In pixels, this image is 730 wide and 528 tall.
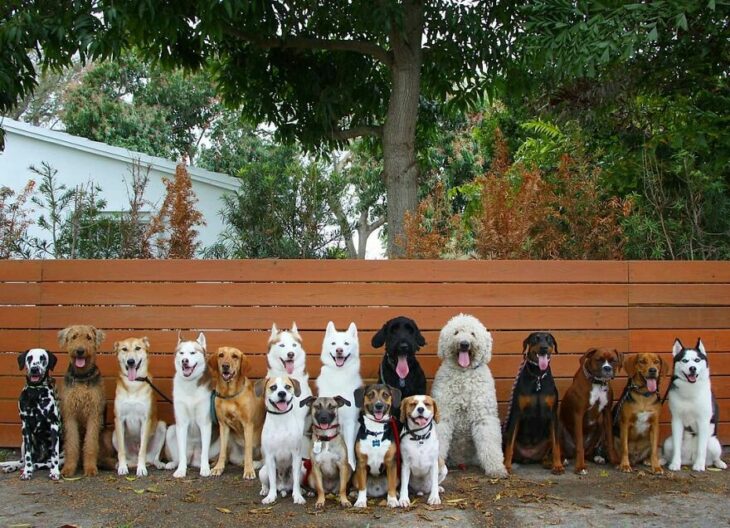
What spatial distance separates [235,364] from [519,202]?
3.01 meters

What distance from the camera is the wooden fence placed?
5.79m

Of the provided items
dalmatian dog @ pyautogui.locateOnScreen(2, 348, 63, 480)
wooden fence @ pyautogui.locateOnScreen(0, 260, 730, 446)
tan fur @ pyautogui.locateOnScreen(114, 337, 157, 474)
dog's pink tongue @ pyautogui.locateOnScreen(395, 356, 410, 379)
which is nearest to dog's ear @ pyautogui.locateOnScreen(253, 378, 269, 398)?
wooden fence @ pyautogui.locateOnScreen(0, 260, 730, 446)

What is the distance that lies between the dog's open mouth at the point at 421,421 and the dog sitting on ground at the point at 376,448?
6.7 inches

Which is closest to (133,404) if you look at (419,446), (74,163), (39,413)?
(39,413)

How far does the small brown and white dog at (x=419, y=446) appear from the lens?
441 centimetres

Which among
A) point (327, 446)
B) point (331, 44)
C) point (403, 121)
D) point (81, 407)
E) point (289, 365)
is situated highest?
point (331, 44)

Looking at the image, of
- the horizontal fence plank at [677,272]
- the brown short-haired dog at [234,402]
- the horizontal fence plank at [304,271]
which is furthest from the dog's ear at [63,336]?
the horizontal fence plank at [677,272]

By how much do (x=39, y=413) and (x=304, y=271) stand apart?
2.17m

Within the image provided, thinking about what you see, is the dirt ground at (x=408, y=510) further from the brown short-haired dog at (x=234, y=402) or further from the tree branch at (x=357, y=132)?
the tree branch at (x=357, y=132)

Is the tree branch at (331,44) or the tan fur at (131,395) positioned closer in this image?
the tan fur at (131,395)

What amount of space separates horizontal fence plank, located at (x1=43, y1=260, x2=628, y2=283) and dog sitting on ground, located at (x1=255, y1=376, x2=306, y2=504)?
139cm

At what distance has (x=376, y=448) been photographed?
4387mm

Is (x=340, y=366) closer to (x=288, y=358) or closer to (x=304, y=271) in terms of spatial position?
(x=288, y=358)

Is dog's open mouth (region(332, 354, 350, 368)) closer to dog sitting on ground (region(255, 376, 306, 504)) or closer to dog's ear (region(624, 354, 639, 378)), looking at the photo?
dog sitting on ground (region(255, 376, 306, 504))
